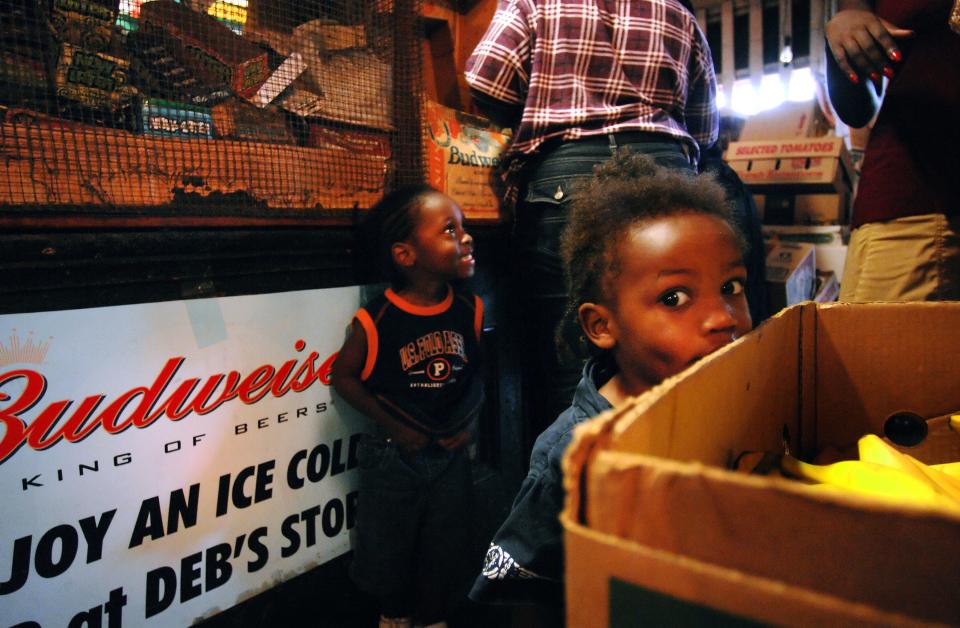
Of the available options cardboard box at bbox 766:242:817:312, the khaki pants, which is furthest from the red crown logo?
cardboard box at bbox 766:242:817:312

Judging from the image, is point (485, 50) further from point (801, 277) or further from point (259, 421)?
point (801, 277)

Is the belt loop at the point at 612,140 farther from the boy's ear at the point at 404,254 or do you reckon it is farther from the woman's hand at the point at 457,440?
the woman's hand at the point at 457,440

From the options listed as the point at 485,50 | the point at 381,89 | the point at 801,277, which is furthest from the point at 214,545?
the point at 801,277

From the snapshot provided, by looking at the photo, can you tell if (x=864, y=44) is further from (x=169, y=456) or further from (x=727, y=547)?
(x=169, y=456)

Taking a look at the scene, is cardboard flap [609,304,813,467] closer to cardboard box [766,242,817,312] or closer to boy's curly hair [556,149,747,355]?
boy's curly hair [556,149,747,355]

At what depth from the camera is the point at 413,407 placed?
170cm

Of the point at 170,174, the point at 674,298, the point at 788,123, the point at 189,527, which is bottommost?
the point at 189,527

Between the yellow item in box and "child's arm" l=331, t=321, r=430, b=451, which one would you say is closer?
"child's arm" l=331, t=321, r=430, b=451

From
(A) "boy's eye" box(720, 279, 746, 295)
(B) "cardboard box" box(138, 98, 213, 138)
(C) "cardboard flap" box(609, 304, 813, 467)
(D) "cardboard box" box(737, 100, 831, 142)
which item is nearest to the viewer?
(C) "cardboard flap" box(609, 304, 813, 467)

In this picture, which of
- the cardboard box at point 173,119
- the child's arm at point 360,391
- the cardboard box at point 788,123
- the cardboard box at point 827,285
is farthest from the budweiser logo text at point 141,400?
the cardboard box at point 788,123

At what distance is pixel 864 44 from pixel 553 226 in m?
0.93

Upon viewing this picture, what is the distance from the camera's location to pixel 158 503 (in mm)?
1437

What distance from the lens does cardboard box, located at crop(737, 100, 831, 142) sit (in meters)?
3.43

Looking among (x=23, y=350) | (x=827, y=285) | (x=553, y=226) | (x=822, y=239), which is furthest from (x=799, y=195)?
(x=23, y=350)
